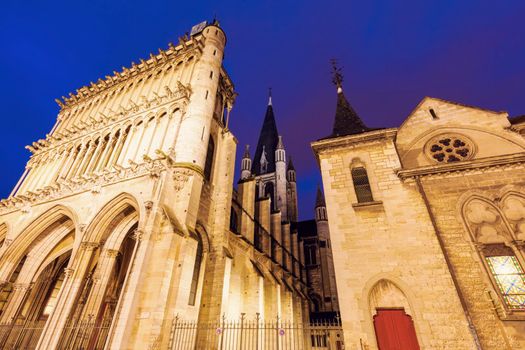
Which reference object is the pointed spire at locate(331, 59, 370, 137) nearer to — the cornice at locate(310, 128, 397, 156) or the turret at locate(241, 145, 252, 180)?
the cornice at locate(310, 128, 397, 156)

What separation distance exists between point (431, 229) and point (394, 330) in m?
3.12

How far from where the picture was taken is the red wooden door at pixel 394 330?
6.33 metres

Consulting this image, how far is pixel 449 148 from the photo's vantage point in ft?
30.2

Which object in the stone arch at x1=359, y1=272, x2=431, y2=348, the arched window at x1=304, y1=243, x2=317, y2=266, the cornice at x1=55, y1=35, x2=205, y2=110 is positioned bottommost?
the stone arch at x1=359, y1=272, x2=431, y2=348

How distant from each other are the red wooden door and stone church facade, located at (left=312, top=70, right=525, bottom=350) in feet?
0.08

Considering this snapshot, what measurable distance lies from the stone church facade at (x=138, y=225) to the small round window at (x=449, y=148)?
8990mm

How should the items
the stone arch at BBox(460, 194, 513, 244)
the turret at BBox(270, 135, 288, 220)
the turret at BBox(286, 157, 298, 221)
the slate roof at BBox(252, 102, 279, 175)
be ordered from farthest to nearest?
the slate roof at BBox(252, 102, 279, 175), the turret at BBox(286, 157, 298, 221), the turret at BBox(270, 135, 288, 220), the stone arch at BBox(460, 194, 513, 244)

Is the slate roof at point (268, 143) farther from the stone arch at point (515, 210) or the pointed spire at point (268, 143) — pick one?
the stone arch at point (515, 210)

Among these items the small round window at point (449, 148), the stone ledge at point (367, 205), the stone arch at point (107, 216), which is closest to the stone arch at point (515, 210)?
the small round window at point (449, 148)

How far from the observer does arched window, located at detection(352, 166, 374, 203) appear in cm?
883

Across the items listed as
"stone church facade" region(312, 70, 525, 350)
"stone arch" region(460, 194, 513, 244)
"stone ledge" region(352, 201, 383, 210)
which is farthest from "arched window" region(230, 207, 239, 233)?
"stone arch" region(460, 194, 513, 244)

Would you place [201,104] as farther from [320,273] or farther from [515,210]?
[320,273]

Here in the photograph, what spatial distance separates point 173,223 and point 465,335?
28.9ft

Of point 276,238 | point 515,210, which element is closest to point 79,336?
point 515,210
